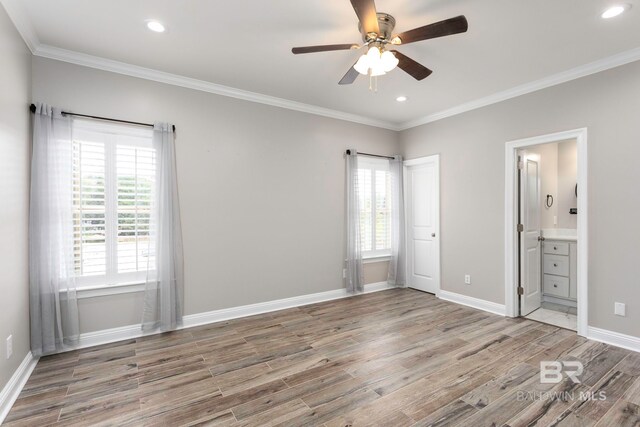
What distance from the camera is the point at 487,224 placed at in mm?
4164

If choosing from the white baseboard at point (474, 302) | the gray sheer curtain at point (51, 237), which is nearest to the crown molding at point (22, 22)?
the gray sheer curtain at point (51, 237)

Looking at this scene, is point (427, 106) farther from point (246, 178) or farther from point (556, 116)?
point (246, 178)

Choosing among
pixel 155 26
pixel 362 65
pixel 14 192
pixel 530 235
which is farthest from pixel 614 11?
pixel 14 192

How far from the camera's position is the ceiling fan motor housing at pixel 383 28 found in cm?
222

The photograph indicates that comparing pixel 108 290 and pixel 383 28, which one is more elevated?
pixel 383 28

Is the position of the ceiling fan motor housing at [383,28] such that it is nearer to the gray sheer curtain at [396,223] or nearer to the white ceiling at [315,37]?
the white ceiling at [315,37]

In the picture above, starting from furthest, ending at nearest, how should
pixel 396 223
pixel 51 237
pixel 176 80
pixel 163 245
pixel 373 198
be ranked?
pixel 396 223, pixel 373 198, pixel 176 80, pixel 163 245, pixel 51 237

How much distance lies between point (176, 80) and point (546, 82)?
4.21 meters

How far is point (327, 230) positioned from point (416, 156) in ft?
6.64

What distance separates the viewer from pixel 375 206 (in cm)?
513

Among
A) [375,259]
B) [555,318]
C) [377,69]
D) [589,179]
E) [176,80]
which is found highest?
[176,80]
